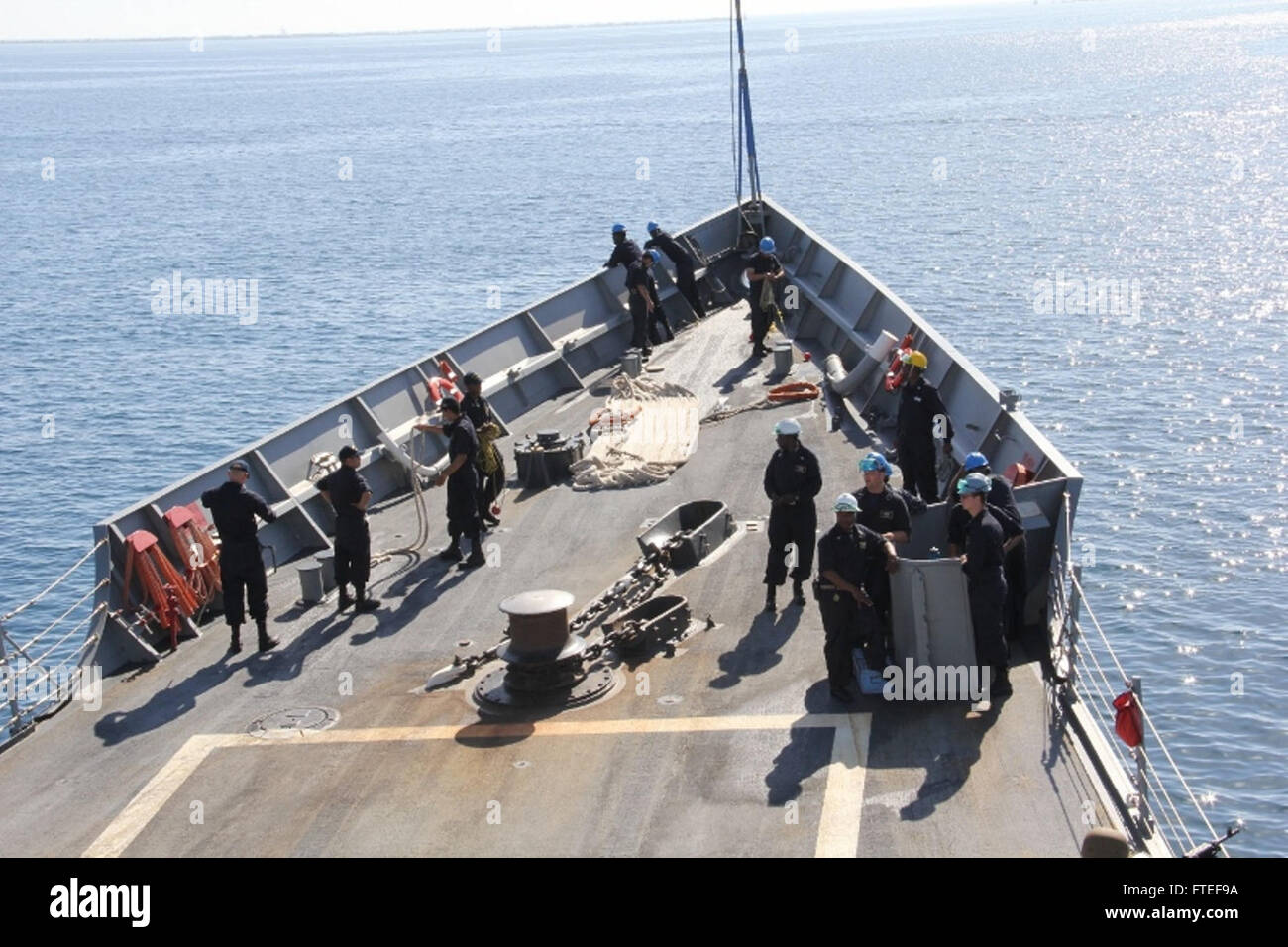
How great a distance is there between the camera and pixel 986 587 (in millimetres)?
10578

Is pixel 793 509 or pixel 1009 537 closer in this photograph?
pixel 1009 537

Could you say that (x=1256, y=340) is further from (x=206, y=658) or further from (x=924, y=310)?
(x=206, y=658)

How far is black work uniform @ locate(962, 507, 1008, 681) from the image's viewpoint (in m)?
10.5

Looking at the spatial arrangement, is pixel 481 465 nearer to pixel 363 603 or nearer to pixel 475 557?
pixel 475 557

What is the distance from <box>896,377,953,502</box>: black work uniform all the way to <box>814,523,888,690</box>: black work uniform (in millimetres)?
3163

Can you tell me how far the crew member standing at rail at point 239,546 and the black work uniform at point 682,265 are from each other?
446 inches

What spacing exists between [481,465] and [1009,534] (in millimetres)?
6138

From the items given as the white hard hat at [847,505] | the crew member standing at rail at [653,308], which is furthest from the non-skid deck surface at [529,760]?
the crew member standing at rail at [653,308]

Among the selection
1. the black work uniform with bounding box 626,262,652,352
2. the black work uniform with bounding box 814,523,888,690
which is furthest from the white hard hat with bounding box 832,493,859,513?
the black work uniform with bounding box 626,262,652,352

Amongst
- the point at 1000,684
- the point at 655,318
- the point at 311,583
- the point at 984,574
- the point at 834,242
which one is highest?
the point at 834,242

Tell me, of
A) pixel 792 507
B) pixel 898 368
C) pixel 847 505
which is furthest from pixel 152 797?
pixel 898 368

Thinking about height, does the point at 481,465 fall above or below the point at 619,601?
above

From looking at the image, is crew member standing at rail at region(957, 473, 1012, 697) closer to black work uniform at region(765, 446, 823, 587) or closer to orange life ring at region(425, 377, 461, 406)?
black work uniform at region(765, 446, 823, 587)
